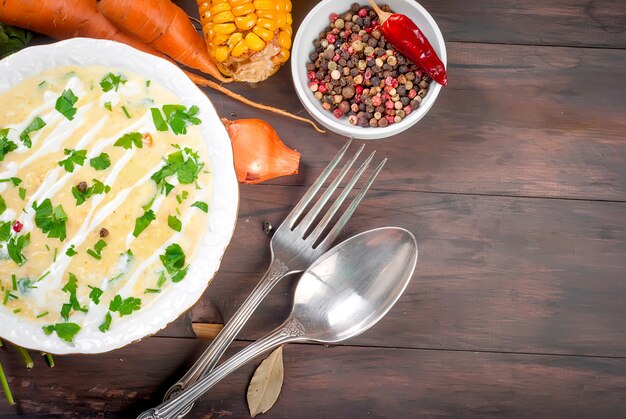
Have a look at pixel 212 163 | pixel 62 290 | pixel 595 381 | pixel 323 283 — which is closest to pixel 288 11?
pixel 212 163

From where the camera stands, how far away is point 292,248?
62.4 inches

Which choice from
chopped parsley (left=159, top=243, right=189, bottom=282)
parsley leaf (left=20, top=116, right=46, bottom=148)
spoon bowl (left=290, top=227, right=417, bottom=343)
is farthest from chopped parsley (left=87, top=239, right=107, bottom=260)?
spoon bowl (left=290, top=227, right=417, bottom=343)

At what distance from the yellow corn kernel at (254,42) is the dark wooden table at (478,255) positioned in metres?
0.14

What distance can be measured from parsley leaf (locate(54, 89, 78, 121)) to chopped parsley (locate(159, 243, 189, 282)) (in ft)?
1.12

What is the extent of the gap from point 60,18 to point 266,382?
98cm

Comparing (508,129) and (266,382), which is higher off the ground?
(508,129)

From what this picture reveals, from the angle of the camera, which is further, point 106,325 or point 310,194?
point 310,194

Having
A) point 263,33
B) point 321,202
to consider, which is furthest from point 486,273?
point 263,33

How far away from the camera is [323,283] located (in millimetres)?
1586

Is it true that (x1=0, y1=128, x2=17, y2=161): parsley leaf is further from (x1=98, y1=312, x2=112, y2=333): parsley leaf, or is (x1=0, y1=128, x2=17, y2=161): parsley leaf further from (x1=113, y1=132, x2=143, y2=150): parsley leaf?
(x1=98, y1=312, x2=112, y2=333): parsley leaf

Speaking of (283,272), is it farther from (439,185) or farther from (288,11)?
(288,11)

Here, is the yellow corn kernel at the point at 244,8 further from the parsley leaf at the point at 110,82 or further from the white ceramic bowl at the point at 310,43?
the parsley leaf at the point at 110,82

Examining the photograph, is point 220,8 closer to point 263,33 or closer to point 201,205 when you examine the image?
point 263,33

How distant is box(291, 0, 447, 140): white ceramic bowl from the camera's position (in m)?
1.54
